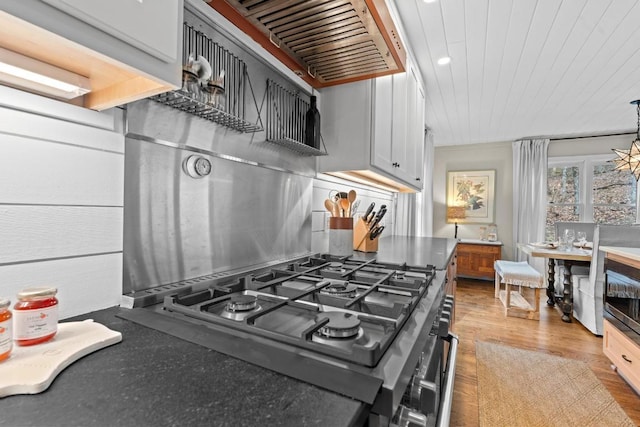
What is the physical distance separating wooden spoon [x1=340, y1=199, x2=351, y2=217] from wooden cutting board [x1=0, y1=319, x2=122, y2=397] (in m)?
1.25

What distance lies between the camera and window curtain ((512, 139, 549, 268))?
5.05 m

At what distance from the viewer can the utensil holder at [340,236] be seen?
1620 mm

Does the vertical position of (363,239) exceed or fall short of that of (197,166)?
it falls short

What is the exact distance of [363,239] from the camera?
189 centimetres

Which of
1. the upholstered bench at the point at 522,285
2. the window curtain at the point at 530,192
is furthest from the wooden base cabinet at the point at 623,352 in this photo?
the window curtain at the point at 530,192

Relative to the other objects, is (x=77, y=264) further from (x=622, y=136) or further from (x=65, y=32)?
(x=622, y=136)

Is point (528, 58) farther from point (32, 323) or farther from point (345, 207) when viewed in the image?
point (32, 323)

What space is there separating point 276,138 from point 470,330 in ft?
8.86

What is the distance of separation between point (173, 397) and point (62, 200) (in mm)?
548

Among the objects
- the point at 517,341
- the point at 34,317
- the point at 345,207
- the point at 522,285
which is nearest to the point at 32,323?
the point at 34,317

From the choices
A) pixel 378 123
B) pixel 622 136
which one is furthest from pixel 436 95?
pixel 622 136

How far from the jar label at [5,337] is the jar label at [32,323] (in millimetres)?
36

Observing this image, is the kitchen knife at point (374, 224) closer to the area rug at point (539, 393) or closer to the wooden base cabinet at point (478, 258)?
the area rug at point (539, 393)

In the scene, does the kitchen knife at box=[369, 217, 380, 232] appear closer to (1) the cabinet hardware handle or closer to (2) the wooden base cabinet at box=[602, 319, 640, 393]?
(1) the cabinet hardware handle
